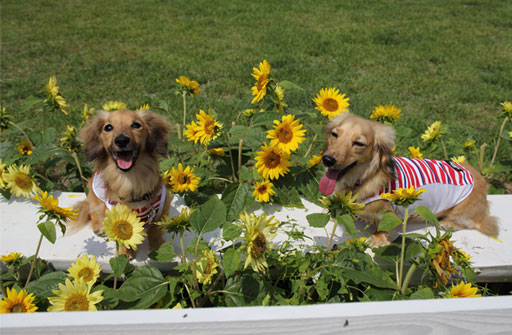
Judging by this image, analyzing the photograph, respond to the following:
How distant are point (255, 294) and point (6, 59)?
6279 millimetres

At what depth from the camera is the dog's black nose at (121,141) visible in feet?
6.26

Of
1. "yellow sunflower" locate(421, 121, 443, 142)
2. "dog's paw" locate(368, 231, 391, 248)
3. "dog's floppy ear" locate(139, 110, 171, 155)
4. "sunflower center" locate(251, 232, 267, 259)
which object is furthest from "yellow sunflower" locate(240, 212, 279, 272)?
"yellow sunflower" locate(421, 121, 443, 142)

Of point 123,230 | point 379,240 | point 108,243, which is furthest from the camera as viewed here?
point 379,240

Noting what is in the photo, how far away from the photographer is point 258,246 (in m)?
1.26

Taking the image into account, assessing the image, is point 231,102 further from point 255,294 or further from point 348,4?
point 348,4

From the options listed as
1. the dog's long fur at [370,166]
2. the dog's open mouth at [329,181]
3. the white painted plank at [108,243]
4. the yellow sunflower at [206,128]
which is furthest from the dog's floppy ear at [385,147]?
the yellow sunflower at [206,128]

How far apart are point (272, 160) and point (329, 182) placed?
39 cm

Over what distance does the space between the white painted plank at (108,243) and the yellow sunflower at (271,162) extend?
27 centimetres

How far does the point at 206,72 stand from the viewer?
18.4 ft

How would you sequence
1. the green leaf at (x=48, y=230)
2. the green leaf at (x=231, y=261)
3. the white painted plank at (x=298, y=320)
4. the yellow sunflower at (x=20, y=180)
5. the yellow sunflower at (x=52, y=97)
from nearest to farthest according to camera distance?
1. the white painted plank at (x=298, y=320)
2. the green leaf at (x=231, y=261)
3. the green leaf at (x=48, y=230)
4. the yellow sunflower at (x=20, y=180)
5. the yellow sunflower at (x=52, y=97)

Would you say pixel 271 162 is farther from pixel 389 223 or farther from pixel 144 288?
pixel 144 288

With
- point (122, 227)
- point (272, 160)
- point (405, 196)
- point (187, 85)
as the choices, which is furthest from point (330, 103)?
point (122, 227)

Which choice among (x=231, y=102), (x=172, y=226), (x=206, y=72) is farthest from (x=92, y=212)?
(x=206, y=72)

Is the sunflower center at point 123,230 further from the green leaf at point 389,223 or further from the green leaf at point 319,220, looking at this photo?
the green leaf at point 389,223
